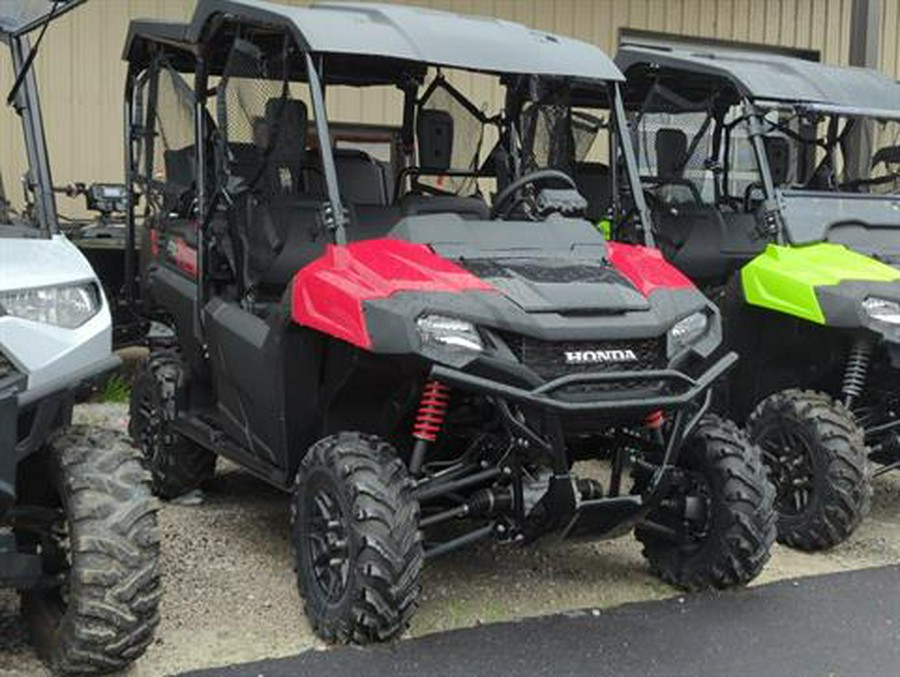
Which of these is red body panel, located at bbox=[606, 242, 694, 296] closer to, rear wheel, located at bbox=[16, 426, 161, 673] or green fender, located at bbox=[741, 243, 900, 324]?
green fender, located at bbox=[741, 243, 900, 324]

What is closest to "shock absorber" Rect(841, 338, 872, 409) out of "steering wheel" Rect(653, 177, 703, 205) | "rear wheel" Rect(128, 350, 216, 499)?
"steering wheel" Rect(653, 177, 703, 205)

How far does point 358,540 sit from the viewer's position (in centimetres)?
394

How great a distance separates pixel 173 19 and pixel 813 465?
6625mm

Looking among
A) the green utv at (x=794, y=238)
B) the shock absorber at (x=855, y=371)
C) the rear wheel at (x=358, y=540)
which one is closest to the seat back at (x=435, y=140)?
the green utv at (x=794, y=238)

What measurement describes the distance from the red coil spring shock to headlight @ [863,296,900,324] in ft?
7.36

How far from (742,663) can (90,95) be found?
749 cm

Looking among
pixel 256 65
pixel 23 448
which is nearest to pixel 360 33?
pixel 256 65

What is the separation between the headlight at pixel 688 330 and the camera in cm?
436

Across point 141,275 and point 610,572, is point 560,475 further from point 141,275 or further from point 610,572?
point 141,275

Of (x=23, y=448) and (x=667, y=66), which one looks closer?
(x=23, y=448)

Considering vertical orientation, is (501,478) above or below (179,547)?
above

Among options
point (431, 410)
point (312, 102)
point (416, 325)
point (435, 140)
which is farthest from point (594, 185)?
point (416, 325)

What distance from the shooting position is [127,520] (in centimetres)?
358

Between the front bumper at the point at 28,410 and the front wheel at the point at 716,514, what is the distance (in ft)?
7.15
